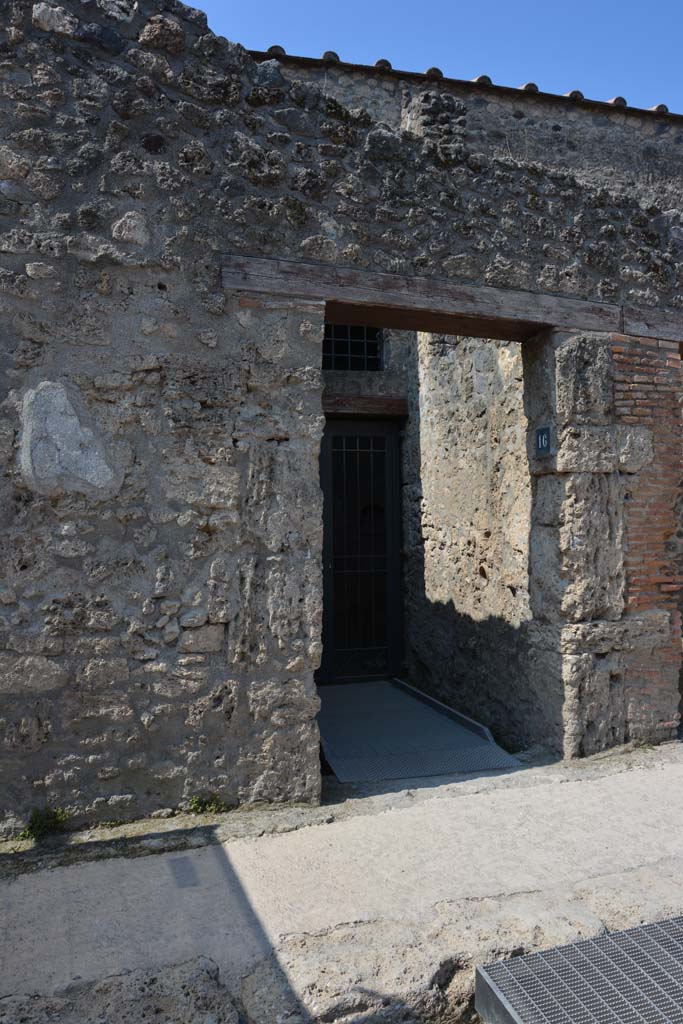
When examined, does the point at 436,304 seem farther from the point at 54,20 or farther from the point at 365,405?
the point at 365,405

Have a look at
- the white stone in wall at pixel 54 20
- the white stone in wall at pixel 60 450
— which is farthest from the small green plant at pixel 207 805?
the white stone in wall at pixel 54 20

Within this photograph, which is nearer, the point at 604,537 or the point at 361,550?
the point at 604,537

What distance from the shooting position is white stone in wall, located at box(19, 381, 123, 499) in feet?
10.6

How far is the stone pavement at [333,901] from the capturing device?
216cm

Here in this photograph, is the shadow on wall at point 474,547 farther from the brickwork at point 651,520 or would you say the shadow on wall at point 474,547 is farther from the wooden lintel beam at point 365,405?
the brickwork at point 651,520

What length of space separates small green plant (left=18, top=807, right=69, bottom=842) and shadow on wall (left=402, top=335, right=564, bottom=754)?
8.99 feet

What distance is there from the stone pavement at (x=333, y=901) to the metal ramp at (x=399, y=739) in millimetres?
437

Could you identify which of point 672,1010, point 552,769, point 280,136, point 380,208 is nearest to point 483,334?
point 380,208

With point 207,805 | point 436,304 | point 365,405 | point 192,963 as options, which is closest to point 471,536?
point 365,405

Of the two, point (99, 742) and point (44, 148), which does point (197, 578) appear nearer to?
point (99, 742)

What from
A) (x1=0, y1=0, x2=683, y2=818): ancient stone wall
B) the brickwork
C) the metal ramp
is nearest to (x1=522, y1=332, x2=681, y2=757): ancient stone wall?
the brickwork

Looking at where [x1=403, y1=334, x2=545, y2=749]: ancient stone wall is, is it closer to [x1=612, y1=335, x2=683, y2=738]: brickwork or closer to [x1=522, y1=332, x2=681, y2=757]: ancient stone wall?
[x1=522, y1=332, x2=681, y2=757]: ancient stone wall

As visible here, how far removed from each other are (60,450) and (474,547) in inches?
133

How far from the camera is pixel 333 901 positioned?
2660mm
